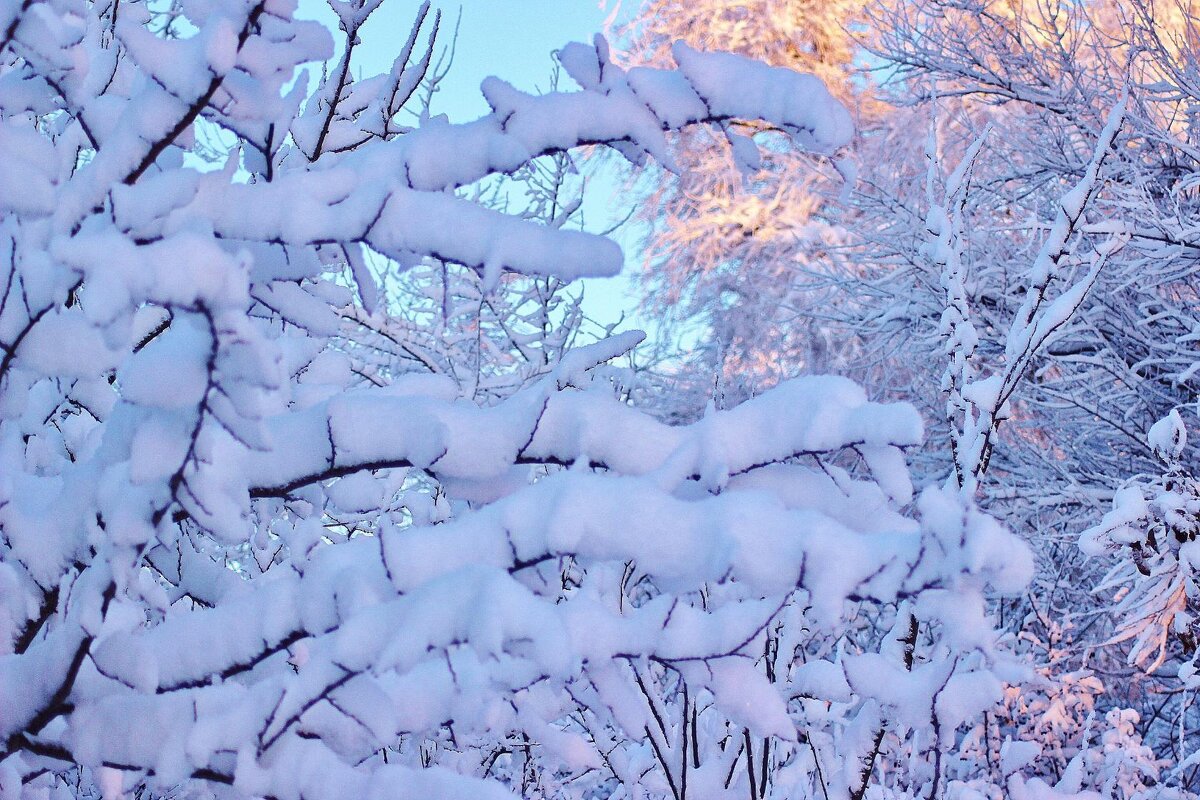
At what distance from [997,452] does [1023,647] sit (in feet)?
4.20

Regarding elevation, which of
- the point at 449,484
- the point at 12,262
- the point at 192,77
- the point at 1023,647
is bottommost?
the point at 1023,647

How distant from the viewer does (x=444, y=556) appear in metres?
0.91

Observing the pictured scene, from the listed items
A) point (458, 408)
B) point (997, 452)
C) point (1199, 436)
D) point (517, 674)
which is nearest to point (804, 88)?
point (458, 408)

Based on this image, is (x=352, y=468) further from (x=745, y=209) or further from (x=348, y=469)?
(x=745, y=209)

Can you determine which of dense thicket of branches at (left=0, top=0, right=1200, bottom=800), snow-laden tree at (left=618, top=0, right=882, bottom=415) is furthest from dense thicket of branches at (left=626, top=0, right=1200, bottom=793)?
snow-laden tree at (left=618, top=0, right=882, bottom=415)

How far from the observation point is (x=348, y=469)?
1011 millimetres

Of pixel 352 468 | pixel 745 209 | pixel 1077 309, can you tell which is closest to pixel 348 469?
pixel 352 468

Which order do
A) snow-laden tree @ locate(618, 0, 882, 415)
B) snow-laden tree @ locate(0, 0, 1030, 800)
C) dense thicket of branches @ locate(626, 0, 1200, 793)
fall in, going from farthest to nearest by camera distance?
snow-laden tree @ locate(618, 0, 882, 415) → dense thicket of branches @ locate(626, 0, 1200, 793) → snow-laden tree @ locate(0, 0, 1030, 800)

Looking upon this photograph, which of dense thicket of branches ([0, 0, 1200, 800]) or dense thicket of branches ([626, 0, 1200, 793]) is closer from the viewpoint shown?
dense thicket of branches ([0, 0, 1200, 800])

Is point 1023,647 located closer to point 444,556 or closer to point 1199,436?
point 1199,436

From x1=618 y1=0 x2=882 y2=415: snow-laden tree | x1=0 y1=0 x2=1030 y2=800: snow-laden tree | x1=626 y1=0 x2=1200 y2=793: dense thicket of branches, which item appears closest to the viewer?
x1=0 y1=0 x2=1030 y2=800: snow-laden tree

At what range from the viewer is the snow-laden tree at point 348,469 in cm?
83

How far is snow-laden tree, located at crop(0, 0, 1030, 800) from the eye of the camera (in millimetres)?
828

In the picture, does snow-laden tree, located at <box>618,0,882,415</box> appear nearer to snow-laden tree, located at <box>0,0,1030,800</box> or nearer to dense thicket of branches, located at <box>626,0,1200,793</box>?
dense thicket of branches, located at <box>626,0,1200,793</box>
